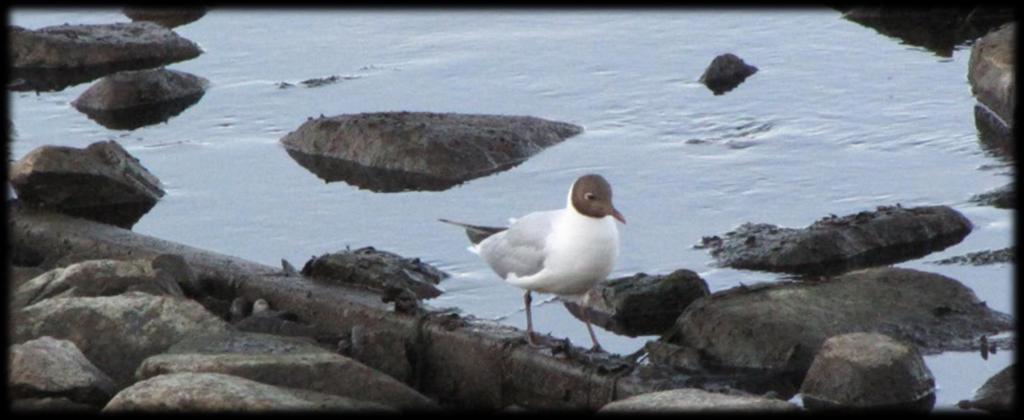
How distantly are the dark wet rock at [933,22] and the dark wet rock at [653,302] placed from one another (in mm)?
6278

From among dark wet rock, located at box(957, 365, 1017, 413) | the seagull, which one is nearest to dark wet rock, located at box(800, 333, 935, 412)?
dark wet rock, located at box(957, 365, 1017, 413)

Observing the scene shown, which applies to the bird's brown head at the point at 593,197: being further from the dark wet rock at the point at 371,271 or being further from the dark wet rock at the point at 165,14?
the dark wet rock at the point at 165,14

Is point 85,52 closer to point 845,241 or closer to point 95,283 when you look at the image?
point 95,283

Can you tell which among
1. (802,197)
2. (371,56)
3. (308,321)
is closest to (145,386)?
(308,321)

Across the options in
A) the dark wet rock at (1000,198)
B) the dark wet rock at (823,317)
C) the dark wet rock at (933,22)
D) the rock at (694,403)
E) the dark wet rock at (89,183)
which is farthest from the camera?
the dark wet rock at (933,22)

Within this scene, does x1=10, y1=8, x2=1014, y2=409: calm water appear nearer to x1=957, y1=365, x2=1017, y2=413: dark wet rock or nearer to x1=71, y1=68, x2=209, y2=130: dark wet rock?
x1=71, y1=68, x2=209, y2=130: dark wet rock

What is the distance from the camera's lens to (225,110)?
13.9 m

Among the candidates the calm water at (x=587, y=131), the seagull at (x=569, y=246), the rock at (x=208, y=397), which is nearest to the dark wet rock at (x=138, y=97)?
the calm water at (x=587, y=131)

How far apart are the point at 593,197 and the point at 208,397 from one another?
1.89 meters

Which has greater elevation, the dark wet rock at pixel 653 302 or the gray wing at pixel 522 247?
the gray wing at pixel 522 247

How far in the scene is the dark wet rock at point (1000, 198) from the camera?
10.5 metres

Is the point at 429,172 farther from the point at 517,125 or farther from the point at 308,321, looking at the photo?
the point at 308,321

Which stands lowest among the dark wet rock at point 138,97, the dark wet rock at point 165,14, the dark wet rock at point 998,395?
the dark wet rock at point 138,97

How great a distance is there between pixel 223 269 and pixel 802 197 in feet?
11.4
